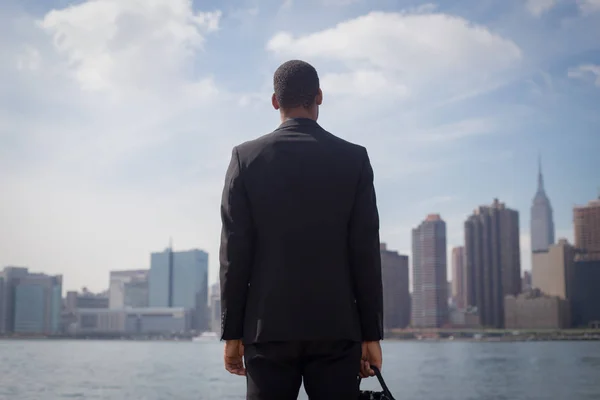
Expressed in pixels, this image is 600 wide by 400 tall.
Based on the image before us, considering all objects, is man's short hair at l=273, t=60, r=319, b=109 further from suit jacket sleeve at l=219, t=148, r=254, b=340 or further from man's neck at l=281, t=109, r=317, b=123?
suit jacket sleeve at l=219, t=148, r=254, b=340

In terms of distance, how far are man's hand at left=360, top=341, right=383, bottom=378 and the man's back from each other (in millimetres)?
93

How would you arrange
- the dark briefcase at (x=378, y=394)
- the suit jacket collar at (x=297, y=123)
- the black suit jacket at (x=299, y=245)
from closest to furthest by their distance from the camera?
the dark briefcase at (x=378, y=394) → the black suit jacket at (x=299, y=245) → the suit jacket collar at (x=297, y=123)

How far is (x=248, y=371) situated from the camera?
3.39 metres

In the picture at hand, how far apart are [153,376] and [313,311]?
7973 cm

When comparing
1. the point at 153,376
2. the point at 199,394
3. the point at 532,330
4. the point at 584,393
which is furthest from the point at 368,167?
the point at 532,330

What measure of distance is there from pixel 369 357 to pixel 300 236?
2.09 feet

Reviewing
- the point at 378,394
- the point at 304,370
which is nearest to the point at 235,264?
the point at 304,370

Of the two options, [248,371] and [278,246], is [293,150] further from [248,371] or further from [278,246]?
[248,371]

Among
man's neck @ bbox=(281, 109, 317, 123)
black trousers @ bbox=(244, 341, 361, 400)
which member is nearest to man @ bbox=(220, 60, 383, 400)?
black trousers @ bbox=(244, 341, 361, 400)

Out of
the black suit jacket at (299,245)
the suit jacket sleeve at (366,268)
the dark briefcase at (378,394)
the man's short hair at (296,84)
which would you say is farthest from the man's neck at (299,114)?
the dark briefcase at (378,394)

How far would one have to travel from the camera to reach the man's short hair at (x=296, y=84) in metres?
3.67

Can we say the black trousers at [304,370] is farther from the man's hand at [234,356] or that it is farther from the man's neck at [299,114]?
the man's neck at [299,114]

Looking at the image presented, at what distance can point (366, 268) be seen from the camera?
3.47 meters

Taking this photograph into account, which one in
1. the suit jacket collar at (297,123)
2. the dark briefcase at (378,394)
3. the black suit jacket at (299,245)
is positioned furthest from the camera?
the suit jacket collar at (297,123)
